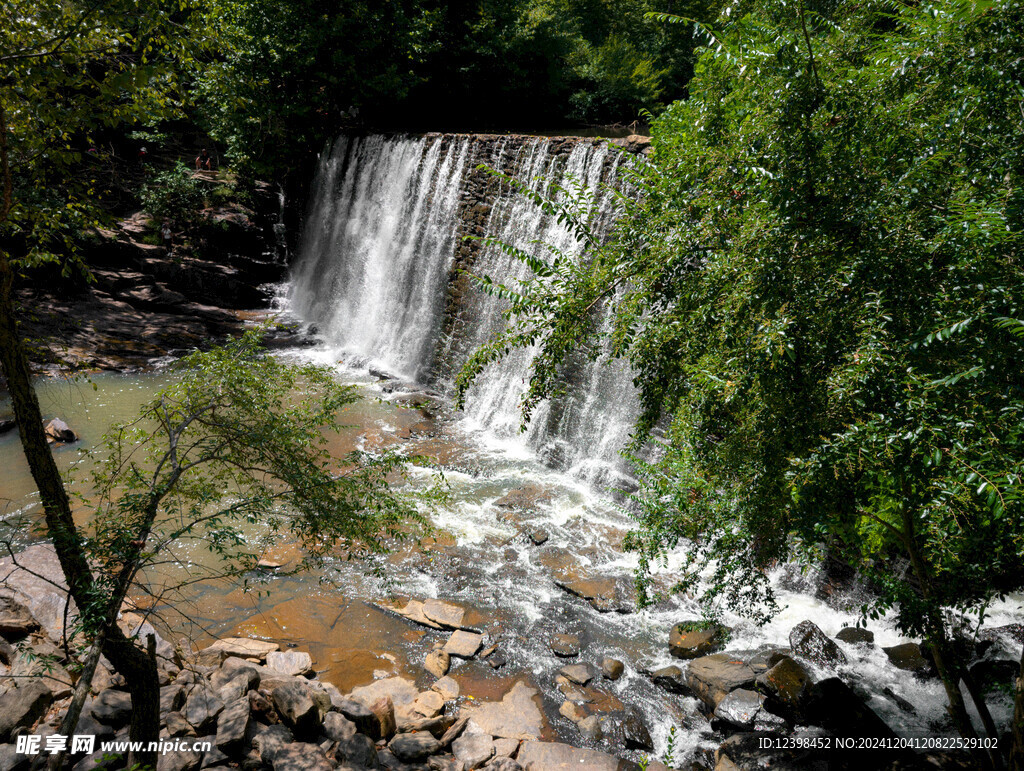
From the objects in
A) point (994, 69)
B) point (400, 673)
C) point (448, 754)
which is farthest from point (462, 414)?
point (994, 69)

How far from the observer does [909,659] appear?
6109 mm

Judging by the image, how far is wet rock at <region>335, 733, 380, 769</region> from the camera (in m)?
4.54

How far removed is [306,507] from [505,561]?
4.35 meters

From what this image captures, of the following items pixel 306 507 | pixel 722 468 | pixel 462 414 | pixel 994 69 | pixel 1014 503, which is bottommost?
pixel 462 414

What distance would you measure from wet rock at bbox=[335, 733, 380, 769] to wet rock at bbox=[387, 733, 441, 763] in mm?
210

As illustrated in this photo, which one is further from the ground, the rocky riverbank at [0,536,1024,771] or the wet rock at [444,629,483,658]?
the rocky riverbank at [0,536,1024,771]

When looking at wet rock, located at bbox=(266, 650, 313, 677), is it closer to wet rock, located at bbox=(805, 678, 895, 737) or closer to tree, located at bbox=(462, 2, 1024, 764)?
tree, located at bbox=(462, 2, 1024, 764)

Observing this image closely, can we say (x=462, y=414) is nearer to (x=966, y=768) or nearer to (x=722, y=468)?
(x=722, y=468)

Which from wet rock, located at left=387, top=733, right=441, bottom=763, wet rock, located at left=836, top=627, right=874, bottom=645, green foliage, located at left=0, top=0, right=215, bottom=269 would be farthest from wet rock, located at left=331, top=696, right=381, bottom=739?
wet rock, located at left=836, top=627, right=874, bottom=645

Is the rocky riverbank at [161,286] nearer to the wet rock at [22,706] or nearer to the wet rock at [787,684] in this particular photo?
the wet rock at [22,706]

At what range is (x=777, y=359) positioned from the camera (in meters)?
2.57

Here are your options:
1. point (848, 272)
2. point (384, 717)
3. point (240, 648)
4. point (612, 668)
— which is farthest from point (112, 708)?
point (848, 272)

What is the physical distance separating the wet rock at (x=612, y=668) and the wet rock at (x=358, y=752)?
2562 mm

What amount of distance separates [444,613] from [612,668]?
6.72 ft
